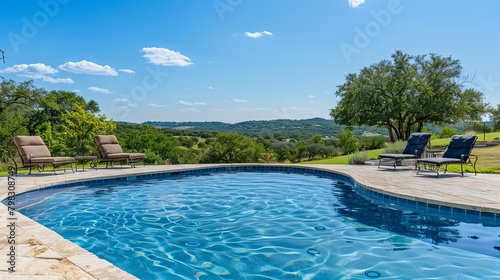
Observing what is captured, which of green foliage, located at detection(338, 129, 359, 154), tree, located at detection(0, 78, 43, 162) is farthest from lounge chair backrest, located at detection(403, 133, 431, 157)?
tree, located at detection(0, 78, 43, 162)

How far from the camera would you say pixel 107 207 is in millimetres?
6082

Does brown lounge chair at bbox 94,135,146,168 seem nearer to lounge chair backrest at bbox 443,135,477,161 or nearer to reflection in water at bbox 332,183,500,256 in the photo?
reflection in water at bbox 332,183,500,256

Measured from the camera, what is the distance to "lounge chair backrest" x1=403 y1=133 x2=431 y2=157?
9.55 meters

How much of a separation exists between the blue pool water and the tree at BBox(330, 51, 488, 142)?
1323 centimetres

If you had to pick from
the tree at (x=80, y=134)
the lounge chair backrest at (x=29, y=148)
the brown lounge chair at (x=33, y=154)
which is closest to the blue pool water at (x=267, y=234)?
the brown lounge chair at (x=33, y=154)

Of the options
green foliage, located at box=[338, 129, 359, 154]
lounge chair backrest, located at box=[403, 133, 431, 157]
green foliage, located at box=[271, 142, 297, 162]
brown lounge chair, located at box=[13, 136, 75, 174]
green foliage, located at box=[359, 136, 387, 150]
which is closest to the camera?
brown lounge chair, located at box=[13, 136, 75, 174]

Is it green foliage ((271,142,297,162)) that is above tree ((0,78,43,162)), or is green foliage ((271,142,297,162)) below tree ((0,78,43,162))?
below

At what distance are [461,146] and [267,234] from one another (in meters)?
6.51

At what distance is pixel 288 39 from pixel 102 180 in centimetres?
936

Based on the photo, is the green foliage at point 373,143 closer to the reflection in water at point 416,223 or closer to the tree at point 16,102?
the reflection in water at point 416,223

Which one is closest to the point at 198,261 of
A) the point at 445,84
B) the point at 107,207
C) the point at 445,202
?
the point at 107,207

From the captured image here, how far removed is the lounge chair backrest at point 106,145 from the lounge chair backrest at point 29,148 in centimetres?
158

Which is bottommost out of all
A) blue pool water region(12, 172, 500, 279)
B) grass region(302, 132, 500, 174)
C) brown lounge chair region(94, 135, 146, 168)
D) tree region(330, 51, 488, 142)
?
blue pool water region(12, 172, 500, 279)

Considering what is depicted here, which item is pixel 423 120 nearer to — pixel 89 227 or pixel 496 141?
pixel 496 141
